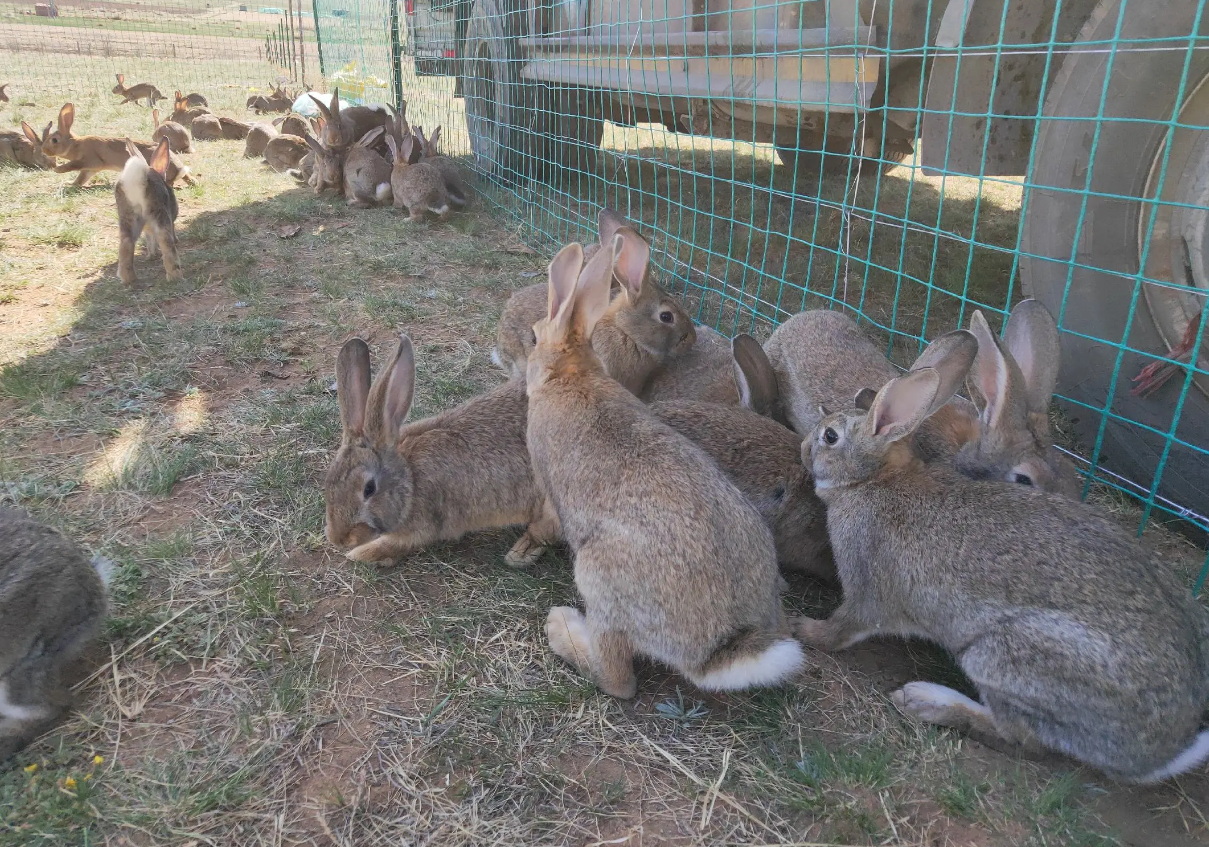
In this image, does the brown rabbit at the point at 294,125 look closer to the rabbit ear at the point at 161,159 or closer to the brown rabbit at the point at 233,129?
the brown rabbit at the point at 233,129

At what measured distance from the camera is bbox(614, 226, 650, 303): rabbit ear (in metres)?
3.75

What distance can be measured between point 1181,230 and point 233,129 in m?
12.2

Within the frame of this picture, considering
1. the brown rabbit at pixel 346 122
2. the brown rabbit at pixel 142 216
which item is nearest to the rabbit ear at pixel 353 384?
the brown rabbit at pixel 142 216

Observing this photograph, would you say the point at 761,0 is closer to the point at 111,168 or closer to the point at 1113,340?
the point at 1113,340

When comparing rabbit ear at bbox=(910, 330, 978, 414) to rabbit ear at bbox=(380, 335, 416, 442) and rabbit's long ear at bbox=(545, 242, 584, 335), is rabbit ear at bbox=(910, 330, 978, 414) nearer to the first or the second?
rabbit's long ear at bbox=(545, 242, 584, 335)

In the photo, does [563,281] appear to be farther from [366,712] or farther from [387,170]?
[387,170]

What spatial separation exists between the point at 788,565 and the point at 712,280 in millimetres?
2988

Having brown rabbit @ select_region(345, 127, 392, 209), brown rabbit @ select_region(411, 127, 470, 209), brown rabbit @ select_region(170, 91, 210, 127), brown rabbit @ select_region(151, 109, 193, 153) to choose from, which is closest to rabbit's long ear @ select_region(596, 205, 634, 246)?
brown rabbit @ select_region(411, 127, 470, 209)

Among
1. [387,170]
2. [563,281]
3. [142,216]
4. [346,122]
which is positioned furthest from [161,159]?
[563,281]

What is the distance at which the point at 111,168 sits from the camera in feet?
27.2

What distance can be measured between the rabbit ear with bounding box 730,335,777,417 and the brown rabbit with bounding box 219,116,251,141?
35.3 ft

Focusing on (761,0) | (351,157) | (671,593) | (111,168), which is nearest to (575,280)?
(671,593)

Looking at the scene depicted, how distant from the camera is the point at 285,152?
9.57m

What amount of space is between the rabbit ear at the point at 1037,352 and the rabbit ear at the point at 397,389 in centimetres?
219
